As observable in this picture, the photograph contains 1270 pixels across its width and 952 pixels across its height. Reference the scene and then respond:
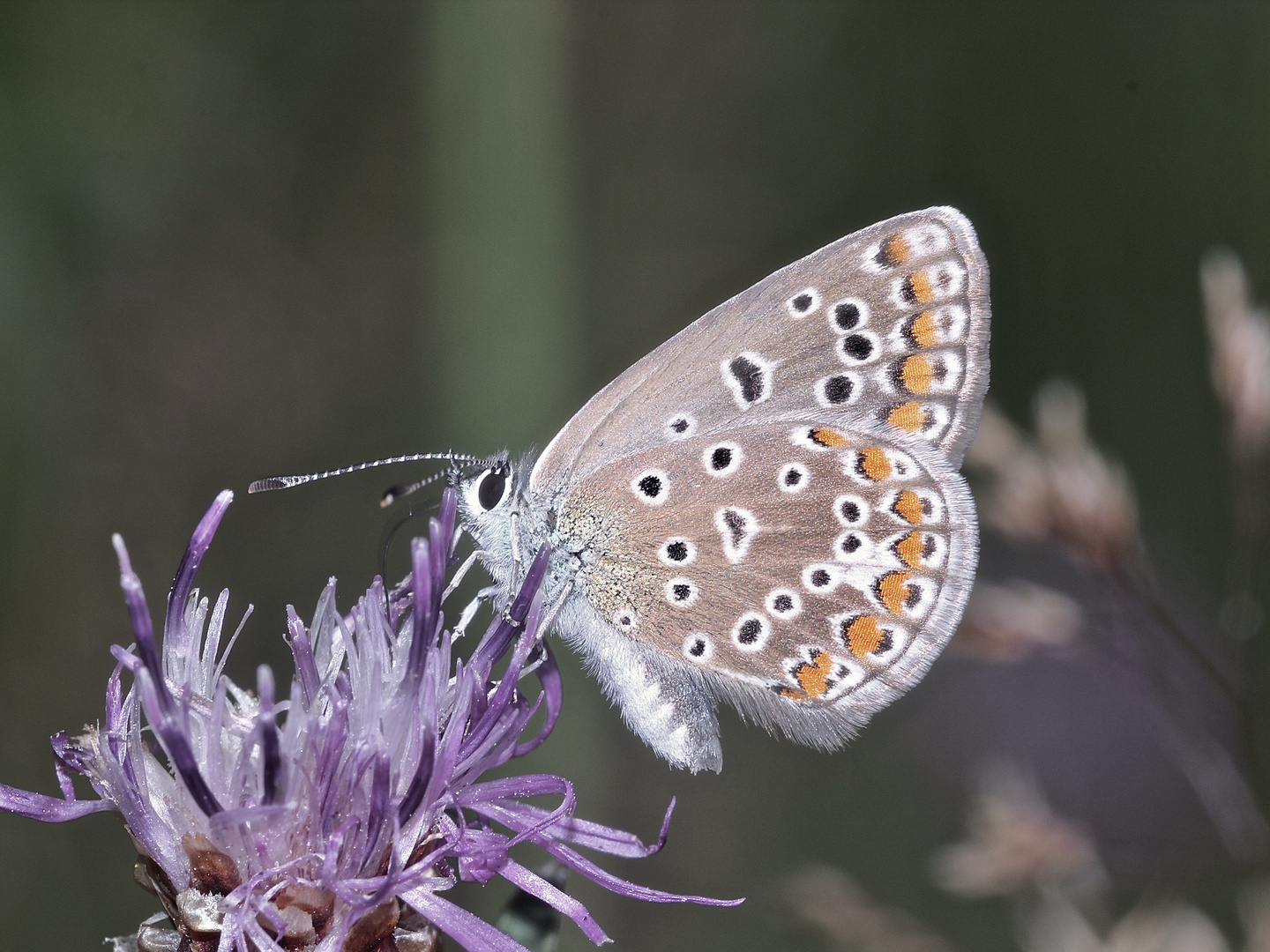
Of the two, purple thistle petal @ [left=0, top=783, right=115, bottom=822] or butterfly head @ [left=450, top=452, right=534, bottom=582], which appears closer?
purple thistle petal @ [left=0, top=783, right=115, bottom=822]

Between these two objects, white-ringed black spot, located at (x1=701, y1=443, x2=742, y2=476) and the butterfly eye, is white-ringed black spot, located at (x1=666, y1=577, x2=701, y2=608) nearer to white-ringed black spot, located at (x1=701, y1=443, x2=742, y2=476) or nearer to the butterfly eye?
white-ringed black spot, located at (x1=701, y1=443, x2=742, y2=476)

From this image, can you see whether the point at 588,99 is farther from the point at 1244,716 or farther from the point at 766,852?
the point at 1244,716

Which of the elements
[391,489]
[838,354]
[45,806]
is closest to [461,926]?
[45,806]

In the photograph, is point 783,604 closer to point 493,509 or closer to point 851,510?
point 851,510

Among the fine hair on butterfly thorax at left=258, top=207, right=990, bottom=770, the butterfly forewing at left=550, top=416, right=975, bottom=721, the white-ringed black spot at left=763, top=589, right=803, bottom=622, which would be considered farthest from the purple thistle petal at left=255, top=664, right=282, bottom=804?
the white-ringed black spot at left=763, top=589, right=803, bottom=622

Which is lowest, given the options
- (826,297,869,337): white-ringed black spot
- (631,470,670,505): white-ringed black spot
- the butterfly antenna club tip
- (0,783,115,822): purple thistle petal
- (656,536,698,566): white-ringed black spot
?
(0,783,115,822): purple thistle petal

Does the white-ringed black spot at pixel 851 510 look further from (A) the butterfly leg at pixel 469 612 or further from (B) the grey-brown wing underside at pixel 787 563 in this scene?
(A) the butterfly leg at pixel 469 612

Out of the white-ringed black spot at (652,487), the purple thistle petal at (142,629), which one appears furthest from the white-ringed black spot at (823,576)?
the purple thistle petal at (142,629)
